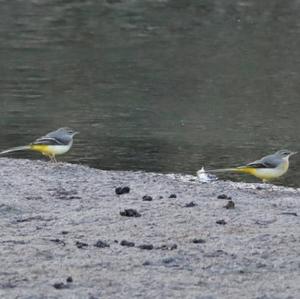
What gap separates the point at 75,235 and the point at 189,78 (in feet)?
45.1

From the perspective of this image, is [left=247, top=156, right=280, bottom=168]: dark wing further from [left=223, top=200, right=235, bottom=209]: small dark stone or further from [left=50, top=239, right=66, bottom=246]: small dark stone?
[left=50, top=239, right=66, bottom=246]: small dark stone

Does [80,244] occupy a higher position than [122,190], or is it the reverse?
[80,244]

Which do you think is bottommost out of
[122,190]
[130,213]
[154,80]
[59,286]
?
[154,80]

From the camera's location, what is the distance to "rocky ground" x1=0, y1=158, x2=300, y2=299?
8094 millimetres

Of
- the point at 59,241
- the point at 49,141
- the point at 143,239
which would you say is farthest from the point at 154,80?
the point at 59,241

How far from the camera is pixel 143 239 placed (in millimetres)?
9492

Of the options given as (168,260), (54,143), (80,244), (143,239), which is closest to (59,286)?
(168,260)

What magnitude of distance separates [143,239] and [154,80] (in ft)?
43.7

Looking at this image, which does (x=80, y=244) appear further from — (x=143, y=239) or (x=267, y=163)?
(x=267, y=163)

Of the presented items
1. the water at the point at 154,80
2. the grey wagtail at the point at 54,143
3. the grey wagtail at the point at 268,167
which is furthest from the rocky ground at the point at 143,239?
the water at the point at 154,80

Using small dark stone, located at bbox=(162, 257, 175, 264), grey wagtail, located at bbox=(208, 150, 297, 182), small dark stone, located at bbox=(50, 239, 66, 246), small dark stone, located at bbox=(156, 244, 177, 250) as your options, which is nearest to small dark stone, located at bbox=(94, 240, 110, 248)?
small dark stone, located at bbox=(50, 239, 66, 246)

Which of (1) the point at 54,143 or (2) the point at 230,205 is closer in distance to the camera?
(2) the point at 230,205

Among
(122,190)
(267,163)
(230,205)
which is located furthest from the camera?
(267,163)

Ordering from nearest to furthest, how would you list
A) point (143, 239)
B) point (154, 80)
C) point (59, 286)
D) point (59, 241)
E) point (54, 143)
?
point (59, 286), point (59, 241), point (143, 239), point (54, 143), point (154, 80)
